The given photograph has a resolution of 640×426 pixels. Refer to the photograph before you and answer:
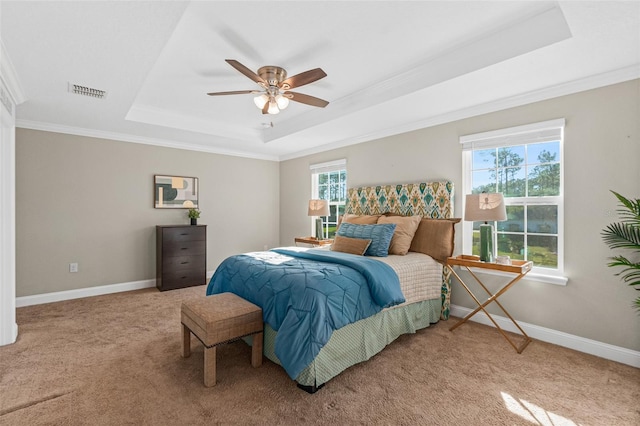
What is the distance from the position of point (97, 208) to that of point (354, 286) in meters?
4.02

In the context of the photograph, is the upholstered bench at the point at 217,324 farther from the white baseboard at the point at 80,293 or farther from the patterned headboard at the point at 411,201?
the white baseboard at the point at 80,293

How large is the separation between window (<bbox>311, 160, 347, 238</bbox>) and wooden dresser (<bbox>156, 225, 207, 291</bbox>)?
2.01m

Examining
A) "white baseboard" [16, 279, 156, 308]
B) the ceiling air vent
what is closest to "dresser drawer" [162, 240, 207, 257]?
"white baseboard" [16, 279, 156, 308]

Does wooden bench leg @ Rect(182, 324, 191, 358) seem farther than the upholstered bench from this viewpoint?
Yes

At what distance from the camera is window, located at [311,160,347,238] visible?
16.8 ft

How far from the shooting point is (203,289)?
184 inches

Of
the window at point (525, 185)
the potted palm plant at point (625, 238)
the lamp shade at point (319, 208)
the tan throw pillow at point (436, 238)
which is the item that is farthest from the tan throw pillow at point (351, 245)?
the potted palm plant at point (625, 238)

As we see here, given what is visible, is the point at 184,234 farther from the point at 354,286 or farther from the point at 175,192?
the point at 354,286

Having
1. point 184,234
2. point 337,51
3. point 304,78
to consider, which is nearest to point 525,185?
point 337,51

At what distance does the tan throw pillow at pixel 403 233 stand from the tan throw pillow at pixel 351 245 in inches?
12.7

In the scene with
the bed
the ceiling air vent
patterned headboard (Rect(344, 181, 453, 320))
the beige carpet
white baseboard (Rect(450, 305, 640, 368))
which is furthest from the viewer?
patterned headboard (Rect(344, 181, 453, 320))

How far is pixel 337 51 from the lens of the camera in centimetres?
260

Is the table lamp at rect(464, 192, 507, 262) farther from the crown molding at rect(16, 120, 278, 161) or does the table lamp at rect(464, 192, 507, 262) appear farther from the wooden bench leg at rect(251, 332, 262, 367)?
the crown molding at rect(16, 120, 278, 161)

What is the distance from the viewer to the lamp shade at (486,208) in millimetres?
2803
